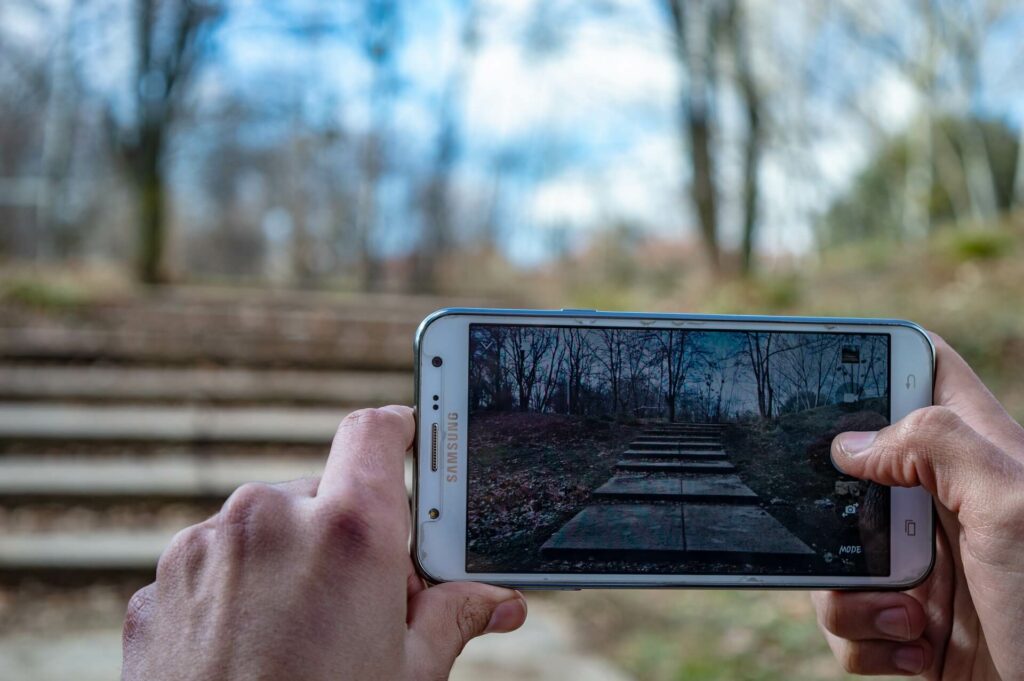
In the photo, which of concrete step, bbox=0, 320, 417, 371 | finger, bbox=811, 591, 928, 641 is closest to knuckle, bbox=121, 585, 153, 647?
finger, bbox=811, 591, 928, 641

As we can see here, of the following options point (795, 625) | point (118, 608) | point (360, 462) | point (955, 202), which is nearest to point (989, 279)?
point (795, 625)

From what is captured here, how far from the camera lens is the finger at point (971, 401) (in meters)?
1.16

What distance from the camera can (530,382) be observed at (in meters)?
1.32

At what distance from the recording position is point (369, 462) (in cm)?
98

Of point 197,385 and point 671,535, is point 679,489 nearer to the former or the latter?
point 671,535

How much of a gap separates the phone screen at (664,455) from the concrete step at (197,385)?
3835 millimetres

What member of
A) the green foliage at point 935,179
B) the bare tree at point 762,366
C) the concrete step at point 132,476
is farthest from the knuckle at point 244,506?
the green foliage at point 935,179

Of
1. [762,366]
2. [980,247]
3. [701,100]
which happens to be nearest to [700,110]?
[701,100]

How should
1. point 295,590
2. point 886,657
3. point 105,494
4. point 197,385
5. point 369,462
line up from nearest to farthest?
point 295,590
point 369,462
point 886,657
point 105,494
point 197,385

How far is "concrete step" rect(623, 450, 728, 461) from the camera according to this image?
132 cm

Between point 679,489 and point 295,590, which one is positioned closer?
point 295,590

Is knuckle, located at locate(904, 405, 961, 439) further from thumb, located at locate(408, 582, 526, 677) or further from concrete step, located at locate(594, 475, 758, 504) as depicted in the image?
thumb, located at locate(408, 582, 526, 677)

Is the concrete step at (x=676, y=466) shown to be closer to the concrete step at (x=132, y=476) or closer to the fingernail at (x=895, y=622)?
the fingernail at (x=895, y=622)

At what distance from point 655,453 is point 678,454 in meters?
0.04
